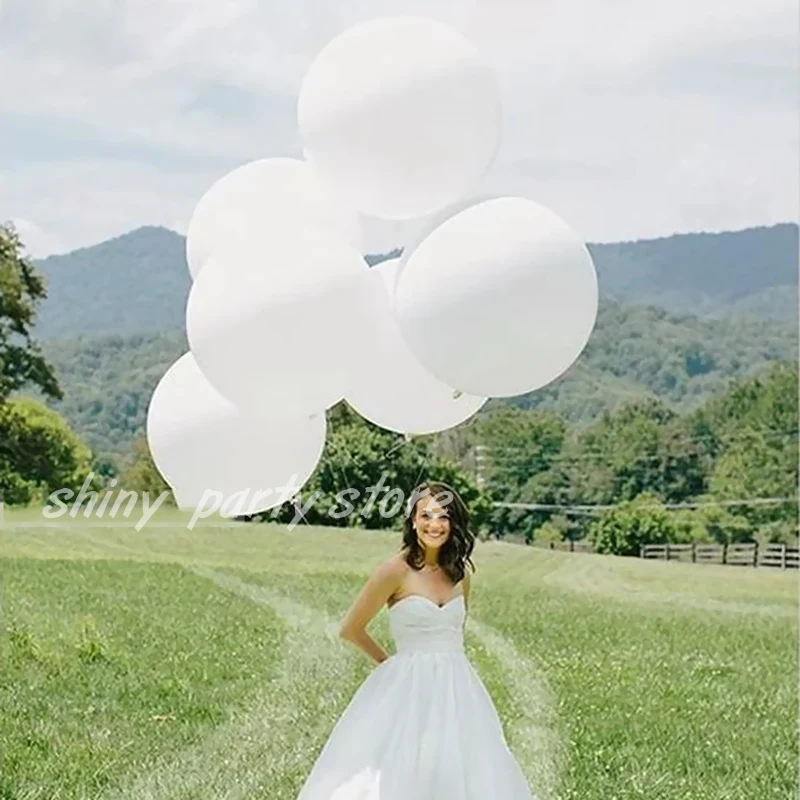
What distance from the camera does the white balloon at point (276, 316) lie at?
3416mm

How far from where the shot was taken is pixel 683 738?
6.57 metres

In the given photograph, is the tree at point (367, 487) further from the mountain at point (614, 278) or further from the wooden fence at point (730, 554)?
the wooden fence at point (730, 554)

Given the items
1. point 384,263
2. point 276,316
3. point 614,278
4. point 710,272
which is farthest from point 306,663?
point 710,272

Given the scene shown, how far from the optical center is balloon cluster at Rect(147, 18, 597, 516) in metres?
3.35

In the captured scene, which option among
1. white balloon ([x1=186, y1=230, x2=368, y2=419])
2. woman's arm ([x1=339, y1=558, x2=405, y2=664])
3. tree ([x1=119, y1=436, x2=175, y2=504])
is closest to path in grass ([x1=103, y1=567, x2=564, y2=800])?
woman's arm ([x1=339, y1=558, x2=405, y2=664])

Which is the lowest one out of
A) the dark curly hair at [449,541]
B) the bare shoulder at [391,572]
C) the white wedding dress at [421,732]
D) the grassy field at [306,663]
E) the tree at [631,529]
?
the tree at [631,529]

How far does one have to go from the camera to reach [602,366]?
32219 millimetres

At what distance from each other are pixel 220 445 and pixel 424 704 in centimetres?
90

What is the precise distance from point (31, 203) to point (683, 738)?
10.1 metres

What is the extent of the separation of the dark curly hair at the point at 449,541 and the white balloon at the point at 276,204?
0.69 meters

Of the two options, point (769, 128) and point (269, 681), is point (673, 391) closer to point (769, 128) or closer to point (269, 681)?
point (769, 128)

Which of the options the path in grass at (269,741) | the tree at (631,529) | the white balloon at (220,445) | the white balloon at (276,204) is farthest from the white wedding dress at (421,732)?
the tree at (631,529)

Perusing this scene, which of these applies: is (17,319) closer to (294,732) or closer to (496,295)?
(294,732)

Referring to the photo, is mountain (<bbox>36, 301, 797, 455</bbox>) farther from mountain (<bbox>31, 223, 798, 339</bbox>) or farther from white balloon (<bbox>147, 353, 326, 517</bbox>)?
white balloon (<bbox>147, 353, 326, 517</bbox>)
